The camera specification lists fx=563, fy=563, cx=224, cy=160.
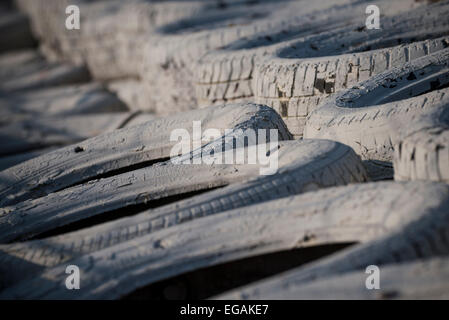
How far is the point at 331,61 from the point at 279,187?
0.73m

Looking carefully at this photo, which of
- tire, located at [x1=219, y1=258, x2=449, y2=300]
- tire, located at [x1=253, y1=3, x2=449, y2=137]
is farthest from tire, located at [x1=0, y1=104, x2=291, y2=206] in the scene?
tire, located at [x1=219, y1=258, x2=449, y2=300]

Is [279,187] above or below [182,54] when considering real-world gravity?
below

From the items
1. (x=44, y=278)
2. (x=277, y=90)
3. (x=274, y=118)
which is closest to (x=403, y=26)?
(x=277, y=90)

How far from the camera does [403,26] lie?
237 cm

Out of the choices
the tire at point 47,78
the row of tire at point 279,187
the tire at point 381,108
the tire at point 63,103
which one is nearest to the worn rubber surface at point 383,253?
the row of tire at point 279,187

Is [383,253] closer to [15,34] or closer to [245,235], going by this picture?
[245,235]

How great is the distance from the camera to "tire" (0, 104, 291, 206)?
6.35ft

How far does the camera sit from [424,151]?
1255 mm

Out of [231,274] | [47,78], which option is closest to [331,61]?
[231,274]

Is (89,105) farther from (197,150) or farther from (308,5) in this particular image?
(197,150)

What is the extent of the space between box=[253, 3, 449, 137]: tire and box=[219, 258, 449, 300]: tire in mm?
1057

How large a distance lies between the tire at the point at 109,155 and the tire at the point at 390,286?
90 cm

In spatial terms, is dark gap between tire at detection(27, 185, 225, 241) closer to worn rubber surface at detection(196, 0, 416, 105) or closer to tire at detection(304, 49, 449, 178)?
tire at detection(304, 49, 449, 178)
